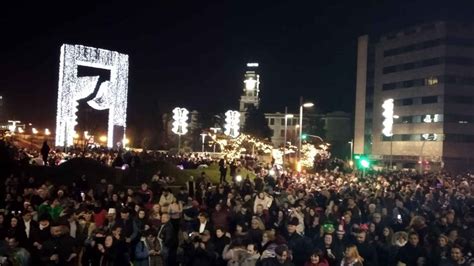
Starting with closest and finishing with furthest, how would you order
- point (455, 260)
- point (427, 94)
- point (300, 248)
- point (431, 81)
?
point (455, 260), point (300, 248), point (431, 81), point (427, 94)

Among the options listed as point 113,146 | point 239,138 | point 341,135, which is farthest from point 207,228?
point 341,135

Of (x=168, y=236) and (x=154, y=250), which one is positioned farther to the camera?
(x=168, y=236)

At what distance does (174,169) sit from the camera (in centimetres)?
3356

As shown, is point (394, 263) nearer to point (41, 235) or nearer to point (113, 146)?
point (41, 235)

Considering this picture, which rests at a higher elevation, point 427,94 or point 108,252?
point 427,94

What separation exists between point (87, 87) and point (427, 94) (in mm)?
48914

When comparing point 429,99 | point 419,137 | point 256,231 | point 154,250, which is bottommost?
point 154,250

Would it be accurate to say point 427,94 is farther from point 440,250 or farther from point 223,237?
point 223,237

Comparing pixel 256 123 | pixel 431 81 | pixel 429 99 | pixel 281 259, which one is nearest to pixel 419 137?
pixel 429 99

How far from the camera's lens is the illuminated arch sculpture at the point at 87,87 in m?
46.2

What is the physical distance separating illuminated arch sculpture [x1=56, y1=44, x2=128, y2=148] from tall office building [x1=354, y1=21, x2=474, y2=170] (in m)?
34.6

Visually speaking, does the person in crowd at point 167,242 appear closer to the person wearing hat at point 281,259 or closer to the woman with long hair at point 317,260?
the person wearing hat at point 281,259

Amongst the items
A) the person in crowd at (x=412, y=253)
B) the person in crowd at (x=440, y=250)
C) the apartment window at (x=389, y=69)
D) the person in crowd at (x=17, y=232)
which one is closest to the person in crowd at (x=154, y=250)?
the person in crowd at (x=17, y=232)

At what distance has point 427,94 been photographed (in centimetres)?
8056
